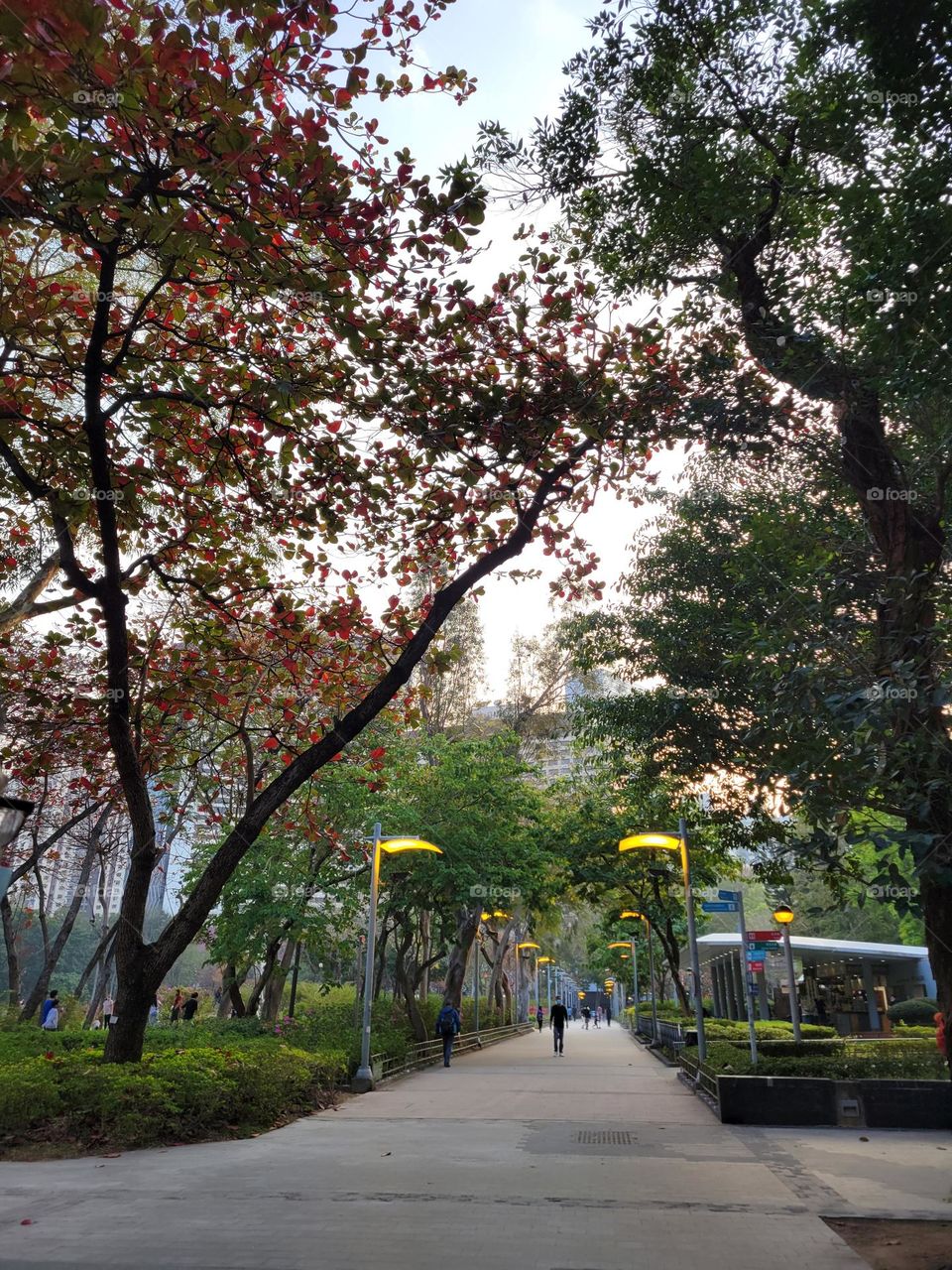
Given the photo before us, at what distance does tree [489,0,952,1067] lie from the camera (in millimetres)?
5855

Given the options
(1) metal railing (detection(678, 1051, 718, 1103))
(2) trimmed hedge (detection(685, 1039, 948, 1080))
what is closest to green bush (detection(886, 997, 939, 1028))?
(1) metal railing (detection(678, 1051, 718, 1103))

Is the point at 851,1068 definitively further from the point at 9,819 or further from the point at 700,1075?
the point at 9,819

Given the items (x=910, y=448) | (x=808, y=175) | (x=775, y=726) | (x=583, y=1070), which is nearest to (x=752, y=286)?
(x=808, y=175)

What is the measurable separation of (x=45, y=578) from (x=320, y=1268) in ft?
23.9

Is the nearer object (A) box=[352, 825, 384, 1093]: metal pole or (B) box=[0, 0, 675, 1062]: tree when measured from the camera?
(B) box=[0, 0, 675, 1062]: tree

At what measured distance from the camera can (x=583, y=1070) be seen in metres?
19.1

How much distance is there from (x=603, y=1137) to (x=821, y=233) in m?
9.53

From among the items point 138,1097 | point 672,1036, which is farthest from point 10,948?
point 672,1036

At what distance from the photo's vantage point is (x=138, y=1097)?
8.37m

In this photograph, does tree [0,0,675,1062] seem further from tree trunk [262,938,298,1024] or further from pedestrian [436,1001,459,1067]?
pedestrian [436,1001,459,1067]

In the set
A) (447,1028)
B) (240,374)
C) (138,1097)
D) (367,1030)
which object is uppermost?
(240,374)

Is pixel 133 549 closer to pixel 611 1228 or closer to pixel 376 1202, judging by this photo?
pixel 376 1202

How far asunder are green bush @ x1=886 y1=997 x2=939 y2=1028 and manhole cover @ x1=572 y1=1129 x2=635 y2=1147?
2617 cm

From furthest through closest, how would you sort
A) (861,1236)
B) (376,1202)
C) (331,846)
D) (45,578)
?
(331,846) < (45,578) < (376,1202) < (861,1236)
